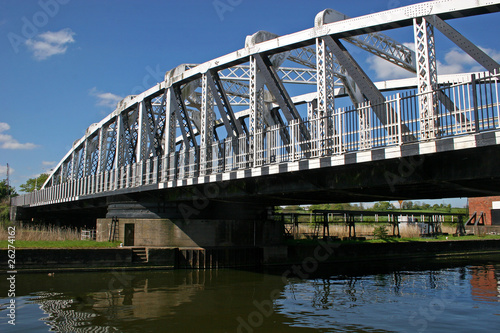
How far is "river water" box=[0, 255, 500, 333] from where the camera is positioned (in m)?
14.9

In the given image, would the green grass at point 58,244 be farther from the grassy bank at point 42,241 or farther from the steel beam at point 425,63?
the steel beam at point 425,63

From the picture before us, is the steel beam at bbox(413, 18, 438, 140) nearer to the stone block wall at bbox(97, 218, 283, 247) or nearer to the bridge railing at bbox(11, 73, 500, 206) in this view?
the bridge railing at bbox(11, 73, 500, 206)

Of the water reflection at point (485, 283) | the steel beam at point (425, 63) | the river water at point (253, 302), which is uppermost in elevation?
the steel beam at point (425, 63)

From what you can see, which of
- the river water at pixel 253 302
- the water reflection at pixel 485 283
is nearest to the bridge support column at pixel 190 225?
the river water at pixel 253 302

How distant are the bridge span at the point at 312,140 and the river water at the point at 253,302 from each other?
182 inches

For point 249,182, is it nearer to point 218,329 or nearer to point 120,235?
point 218,329

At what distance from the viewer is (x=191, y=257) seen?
29.0m

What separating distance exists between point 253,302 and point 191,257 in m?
11.0

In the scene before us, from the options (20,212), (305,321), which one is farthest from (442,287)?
(20,212)

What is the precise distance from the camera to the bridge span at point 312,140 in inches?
581

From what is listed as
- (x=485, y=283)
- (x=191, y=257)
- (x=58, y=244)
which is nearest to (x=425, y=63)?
(x=485, y=283)

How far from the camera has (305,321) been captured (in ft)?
50.5

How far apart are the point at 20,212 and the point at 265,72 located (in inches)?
2330

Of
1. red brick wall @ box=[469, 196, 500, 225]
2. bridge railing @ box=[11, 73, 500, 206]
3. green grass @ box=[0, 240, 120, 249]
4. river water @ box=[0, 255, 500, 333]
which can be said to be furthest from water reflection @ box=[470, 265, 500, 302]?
red brick wall @ box=[469, 196, 500, 225]
